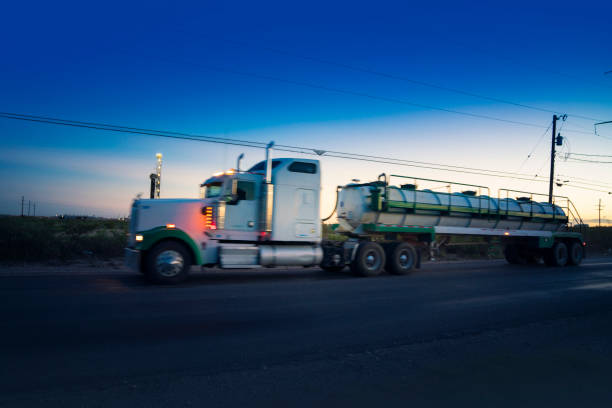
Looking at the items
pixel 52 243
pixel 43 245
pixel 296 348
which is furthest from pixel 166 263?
pixel 52 243

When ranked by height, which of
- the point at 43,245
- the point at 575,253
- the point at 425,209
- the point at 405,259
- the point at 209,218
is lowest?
the point at 43,245

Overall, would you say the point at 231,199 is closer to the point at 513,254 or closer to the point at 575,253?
the point at 513,254

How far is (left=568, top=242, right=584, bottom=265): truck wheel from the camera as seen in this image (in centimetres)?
2017

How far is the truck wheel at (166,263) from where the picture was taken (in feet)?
34.5

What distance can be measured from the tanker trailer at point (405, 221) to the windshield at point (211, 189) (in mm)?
3845

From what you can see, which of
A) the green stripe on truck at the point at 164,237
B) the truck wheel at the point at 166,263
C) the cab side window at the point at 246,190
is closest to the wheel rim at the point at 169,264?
the truck wheel at the point at 166,263

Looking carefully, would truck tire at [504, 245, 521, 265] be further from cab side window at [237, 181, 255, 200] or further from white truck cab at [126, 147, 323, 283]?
cab side window at [237, 181, 255, 200]

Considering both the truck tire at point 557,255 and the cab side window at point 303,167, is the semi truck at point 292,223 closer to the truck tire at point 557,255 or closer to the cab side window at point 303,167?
the cab side window at point 303,167

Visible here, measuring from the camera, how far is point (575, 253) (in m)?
20.3

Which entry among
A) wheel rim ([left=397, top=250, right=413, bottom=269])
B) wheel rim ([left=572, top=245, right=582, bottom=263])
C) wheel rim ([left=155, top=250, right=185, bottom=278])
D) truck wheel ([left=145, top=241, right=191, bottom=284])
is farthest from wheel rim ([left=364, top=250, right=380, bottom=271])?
wheel rim ([left=572, top=245, right=582, bottom=263])

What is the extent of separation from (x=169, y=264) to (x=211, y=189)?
101 inches

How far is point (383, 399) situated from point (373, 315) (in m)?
3.62

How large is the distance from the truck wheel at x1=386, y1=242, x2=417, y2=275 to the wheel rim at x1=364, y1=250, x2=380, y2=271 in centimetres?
55

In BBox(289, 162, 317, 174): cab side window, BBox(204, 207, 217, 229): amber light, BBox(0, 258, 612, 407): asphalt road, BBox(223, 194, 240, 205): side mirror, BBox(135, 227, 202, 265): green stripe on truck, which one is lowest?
BBox(0, 258, 612, 407): asphalt road
